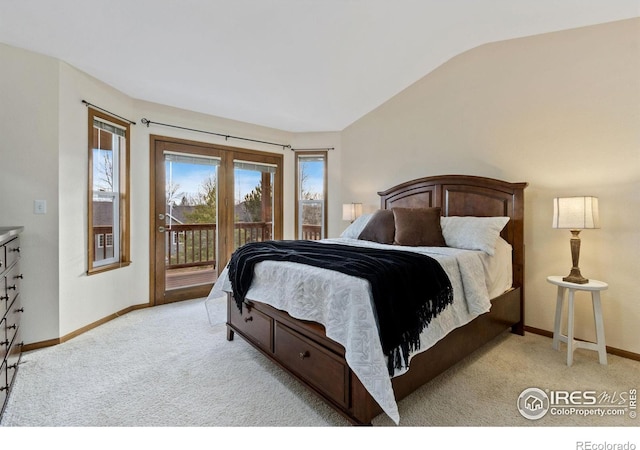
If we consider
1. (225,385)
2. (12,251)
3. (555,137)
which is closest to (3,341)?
(12,251)

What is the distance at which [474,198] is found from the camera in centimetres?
308

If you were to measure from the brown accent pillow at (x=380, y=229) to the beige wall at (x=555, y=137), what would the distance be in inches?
A: 34.6

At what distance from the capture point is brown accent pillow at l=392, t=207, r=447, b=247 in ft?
9.16

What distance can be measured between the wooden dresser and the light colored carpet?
116mm

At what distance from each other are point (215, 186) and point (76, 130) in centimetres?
157

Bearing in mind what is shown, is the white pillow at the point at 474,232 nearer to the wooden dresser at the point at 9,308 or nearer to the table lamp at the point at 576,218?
the table lamp at the point at 576,218

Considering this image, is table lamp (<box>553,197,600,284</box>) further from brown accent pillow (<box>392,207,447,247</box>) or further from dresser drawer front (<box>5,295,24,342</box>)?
dresser drawer front (<box>5,295,24,342</box>)

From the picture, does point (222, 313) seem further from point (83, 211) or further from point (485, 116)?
point (485, 116)

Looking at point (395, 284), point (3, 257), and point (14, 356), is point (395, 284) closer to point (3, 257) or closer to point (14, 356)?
point (3, 257)

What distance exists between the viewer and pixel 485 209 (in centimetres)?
300

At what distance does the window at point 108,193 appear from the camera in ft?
9.54

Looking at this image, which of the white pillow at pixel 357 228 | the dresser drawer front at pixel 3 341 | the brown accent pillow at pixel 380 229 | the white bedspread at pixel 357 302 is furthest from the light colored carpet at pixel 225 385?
the white pillow at pixel 357 228

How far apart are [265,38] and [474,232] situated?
8.04 feet
